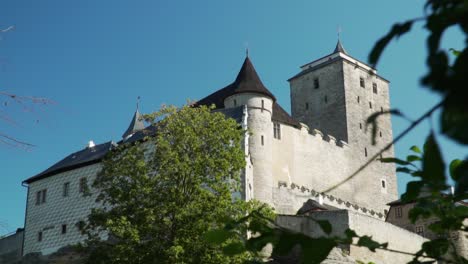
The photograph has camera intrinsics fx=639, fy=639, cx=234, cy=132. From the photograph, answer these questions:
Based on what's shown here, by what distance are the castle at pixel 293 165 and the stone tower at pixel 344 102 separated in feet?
0.28

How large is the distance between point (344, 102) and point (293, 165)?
12569 millimetres

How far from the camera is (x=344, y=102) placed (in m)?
51.5

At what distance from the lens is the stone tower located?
1960 inches

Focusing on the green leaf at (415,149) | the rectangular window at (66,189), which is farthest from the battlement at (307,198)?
the green leaf at (415,149)

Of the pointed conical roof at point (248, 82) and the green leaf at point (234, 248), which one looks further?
the pointed conical roof at point (248, 82)

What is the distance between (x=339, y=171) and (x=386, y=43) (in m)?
43.9

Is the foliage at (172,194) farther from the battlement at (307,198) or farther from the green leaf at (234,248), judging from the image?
the green leaf at (234,248)

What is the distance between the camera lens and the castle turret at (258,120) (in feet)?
117

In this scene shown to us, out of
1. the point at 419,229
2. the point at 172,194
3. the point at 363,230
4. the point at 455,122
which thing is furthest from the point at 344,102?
the point at 455,122

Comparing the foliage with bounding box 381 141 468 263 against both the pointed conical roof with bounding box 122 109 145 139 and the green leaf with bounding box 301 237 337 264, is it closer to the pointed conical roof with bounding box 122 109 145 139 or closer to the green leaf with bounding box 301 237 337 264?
the green leaf with bounding box 301 237 337 264

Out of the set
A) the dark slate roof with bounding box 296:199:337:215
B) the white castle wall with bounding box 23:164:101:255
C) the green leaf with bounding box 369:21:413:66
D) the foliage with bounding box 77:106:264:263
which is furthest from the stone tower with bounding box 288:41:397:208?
the green leaf with bounding box 369:21:413:66

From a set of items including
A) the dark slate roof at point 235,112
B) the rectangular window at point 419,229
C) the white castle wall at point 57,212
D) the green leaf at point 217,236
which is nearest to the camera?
the green leaf at point 217,236

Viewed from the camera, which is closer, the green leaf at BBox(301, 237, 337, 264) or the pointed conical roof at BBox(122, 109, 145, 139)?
the green leaf at BBox(301, 237, 337, 264)

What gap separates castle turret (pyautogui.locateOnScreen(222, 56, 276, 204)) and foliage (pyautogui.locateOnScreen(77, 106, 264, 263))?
9742mm
